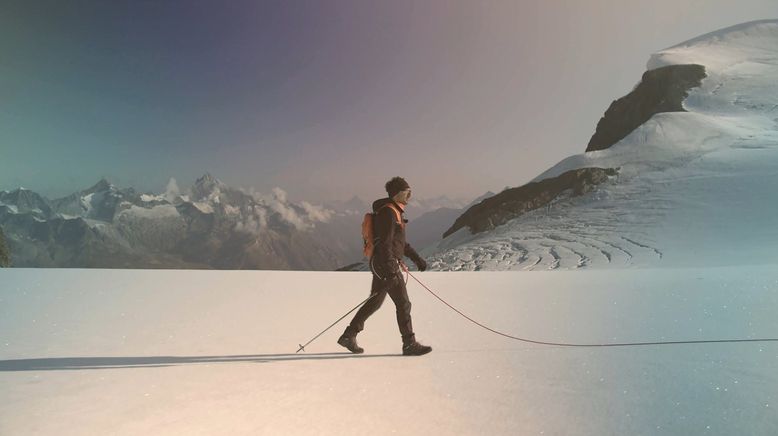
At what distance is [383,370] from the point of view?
6094mm

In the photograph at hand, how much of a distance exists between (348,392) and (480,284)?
40.4ft

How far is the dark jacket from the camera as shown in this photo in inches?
275

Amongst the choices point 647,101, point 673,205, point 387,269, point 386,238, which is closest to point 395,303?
point 387,269

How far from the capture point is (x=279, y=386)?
17.7ft

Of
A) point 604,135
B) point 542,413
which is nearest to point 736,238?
point 542,413

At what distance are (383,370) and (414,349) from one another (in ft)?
2.99

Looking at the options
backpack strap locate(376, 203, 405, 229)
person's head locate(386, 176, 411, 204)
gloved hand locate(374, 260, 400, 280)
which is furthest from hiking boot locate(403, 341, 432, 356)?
person's head locate(386, 176, 411, 204)

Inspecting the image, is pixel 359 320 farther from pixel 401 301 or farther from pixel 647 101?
pixel 647 101

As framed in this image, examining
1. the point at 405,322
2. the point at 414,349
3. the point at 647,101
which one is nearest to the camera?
the point at 414,349

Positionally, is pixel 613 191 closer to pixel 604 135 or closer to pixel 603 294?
pixel 603 294

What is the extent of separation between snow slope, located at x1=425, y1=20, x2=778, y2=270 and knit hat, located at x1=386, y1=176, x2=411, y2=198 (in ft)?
94.6

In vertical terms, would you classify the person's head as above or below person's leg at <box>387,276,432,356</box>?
above

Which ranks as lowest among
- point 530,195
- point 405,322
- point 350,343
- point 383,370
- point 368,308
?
point 383,370

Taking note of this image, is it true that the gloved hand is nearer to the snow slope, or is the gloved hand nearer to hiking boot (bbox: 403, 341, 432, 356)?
hiking boot (bbox: 403, 341, 432, 356)
